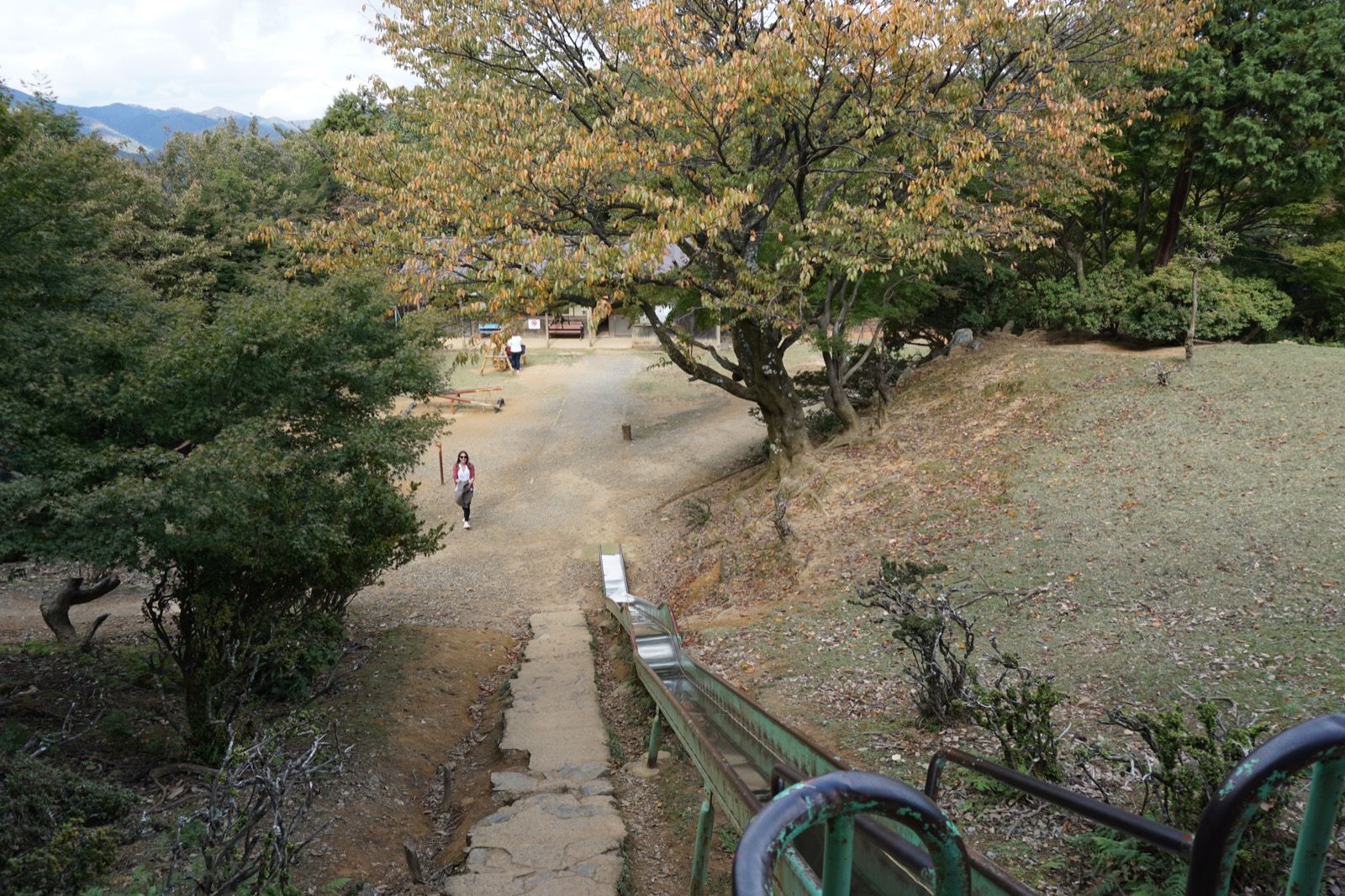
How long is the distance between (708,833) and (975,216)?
12791 mm

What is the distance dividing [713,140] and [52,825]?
1174 cm

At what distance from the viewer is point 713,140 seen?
13961 mm

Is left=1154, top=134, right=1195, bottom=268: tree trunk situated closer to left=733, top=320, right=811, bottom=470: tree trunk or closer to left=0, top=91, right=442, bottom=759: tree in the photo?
left=733, top=320, right=811, bottom=470: tree trunk

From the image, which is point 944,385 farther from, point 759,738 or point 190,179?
point 190,179

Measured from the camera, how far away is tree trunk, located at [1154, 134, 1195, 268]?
18922 millimetres

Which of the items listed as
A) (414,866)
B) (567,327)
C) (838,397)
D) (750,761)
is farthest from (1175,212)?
(567,327)

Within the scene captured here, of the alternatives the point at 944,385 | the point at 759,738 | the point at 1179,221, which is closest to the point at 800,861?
the point at 759,738

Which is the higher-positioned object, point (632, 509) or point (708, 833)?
point (708, 833)

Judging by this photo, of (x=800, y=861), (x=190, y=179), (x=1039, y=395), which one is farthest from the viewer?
(x=190, y=179)

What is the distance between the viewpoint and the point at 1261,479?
37.5 feet

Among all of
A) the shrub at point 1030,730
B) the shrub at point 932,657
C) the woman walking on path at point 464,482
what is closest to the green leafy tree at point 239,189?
the woman walking on path at point 464,482

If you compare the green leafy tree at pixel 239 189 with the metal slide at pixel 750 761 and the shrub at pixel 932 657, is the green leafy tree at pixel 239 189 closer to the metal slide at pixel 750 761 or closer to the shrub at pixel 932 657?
the metal slide at pixel 750 761

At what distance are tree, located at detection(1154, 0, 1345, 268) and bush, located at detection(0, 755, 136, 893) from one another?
765 inches

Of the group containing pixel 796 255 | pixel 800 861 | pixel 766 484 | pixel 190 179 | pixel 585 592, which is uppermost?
pixel 190 179
